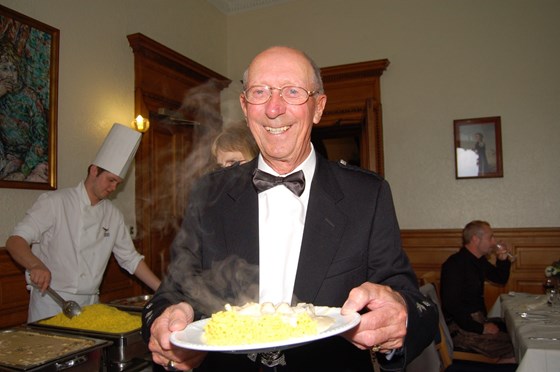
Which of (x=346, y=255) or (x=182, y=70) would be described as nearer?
(x=346, y=255)

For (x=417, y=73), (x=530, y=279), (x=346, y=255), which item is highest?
(x=417, y=73)

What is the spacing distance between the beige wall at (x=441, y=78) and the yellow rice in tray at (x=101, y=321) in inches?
98.1

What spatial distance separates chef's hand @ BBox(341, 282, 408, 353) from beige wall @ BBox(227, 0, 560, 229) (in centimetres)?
558

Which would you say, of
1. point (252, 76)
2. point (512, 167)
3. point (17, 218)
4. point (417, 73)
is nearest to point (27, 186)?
point (17, 218)

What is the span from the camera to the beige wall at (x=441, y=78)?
599cm

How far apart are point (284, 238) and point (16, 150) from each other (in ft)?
10.9

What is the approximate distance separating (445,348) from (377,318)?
2.98 metres

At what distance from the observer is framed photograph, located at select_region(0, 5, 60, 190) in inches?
151

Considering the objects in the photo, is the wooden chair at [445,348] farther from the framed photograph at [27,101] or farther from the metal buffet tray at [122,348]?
the framed photograph at [27,101]

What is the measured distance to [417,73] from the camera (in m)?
6.54

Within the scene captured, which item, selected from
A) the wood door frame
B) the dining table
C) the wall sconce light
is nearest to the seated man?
the dining table

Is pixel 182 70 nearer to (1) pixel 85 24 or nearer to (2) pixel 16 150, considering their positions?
(1) pixel 85 24

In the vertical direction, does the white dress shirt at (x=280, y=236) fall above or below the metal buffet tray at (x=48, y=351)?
above

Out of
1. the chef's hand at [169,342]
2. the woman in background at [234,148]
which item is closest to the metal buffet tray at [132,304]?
the woman in background at [234,148]
